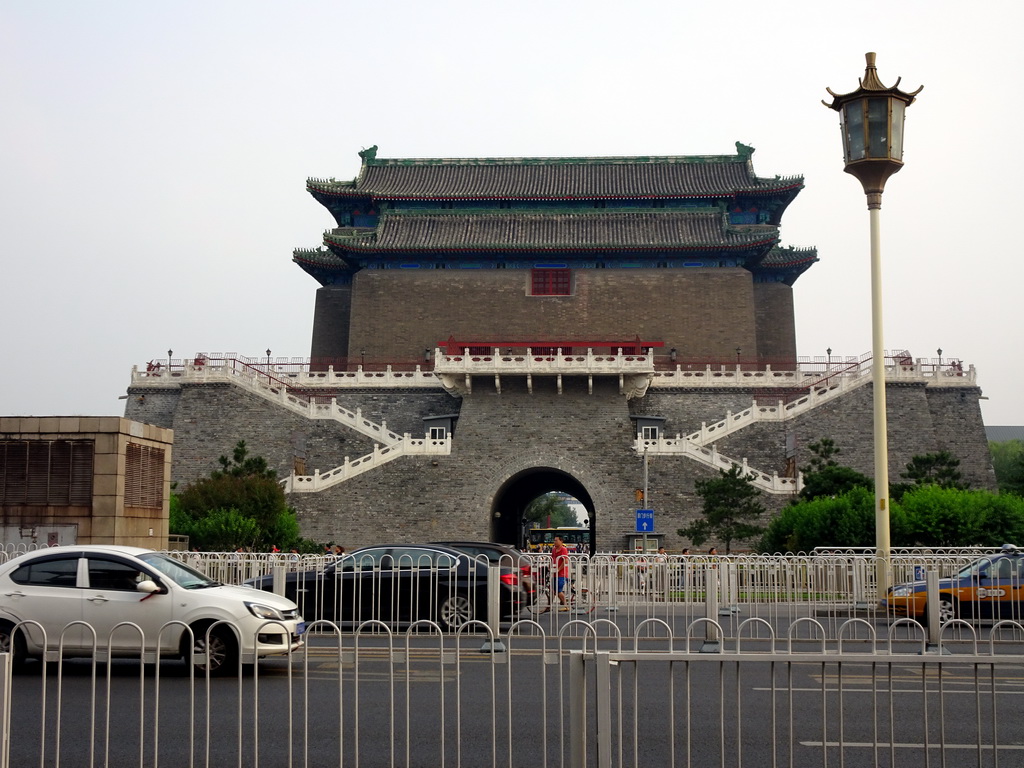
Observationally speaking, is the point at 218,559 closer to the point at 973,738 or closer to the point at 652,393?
the point at 973,738

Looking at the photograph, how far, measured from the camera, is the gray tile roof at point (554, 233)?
143 ft

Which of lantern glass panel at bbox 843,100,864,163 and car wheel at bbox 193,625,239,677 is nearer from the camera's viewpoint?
car wheel at bbox 193,625,239,677

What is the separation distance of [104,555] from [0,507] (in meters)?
7.95

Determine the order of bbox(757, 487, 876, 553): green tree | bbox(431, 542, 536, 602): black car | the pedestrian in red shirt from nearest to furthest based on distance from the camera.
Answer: bbox(431, 542, 536, 602): black car
the pedestrian in red shirt
bbox(757, 487, 876, 553): green tree

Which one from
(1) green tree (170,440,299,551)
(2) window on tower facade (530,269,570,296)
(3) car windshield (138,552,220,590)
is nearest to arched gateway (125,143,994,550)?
(2) window on tower facade (530,269,570,296)

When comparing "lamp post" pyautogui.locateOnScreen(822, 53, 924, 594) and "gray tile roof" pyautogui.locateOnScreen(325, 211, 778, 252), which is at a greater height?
"gray tile roof" pyautogui.locateOnScreen(325, 211, 778, 252)

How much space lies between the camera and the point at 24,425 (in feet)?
58.5

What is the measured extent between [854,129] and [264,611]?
11337mm

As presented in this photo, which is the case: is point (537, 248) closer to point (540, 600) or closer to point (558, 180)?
point (558, 180)

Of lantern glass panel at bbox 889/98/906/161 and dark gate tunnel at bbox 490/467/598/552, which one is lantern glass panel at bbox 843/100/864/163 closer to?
lantern glass panel at bbox 889/98/906/161

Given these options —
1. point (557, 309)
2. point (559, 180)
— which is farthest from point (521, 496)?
point (559, 180)

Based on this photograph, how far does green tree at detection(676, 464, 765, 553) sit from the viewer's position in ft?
105

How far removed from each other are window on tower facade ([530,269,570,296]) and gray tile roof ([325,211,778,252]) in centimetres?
153

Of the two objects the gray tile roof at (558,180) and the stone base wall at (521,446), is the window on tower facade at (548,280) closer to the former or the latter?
the gray tile roof at (558,180)
